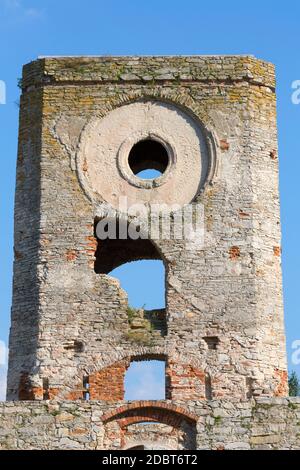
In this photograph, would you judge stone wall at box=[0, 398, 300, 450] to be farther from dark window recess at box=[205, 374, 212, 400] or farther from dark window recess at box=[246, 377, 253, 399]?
dark window recess at box=[246, 377, 253, 399]

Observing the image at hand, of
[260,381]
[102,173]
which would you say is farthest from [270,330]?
[102,173]

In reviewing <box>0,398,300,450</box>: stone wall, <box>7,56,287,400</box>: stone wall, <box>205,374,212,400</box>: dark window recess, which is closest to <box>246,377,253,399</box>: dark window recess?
<box>7,56,287,400</box>: stone wall

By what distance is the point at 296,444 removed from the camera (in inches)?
611

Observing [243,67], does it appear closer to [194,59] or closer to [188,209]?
[194,59]

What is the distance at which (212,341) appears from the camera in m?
17.5

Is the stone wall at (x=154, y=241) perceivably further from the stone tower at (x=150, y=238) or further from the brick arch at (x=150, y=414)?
the brick arch at (x=150, y=414)

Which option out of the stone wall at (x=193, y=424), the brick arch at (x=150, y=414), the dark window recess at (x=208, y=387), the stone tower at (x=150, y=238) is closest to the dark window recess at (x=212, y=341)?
the stone tower at (x=150, y=238)

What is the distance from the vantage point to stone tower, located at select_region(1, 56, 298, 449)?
57.0 ft

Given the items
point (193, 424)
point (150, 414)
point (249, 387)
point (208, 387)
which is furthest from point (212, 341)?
point (193, 424)

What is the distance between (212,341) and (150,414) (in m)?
1.59

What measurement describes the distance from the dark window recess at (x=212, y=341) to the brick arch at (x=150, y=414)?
56.8 inches

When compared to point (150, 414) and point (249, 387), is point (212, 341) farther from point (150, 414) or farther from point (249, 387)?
point (150, 414)
